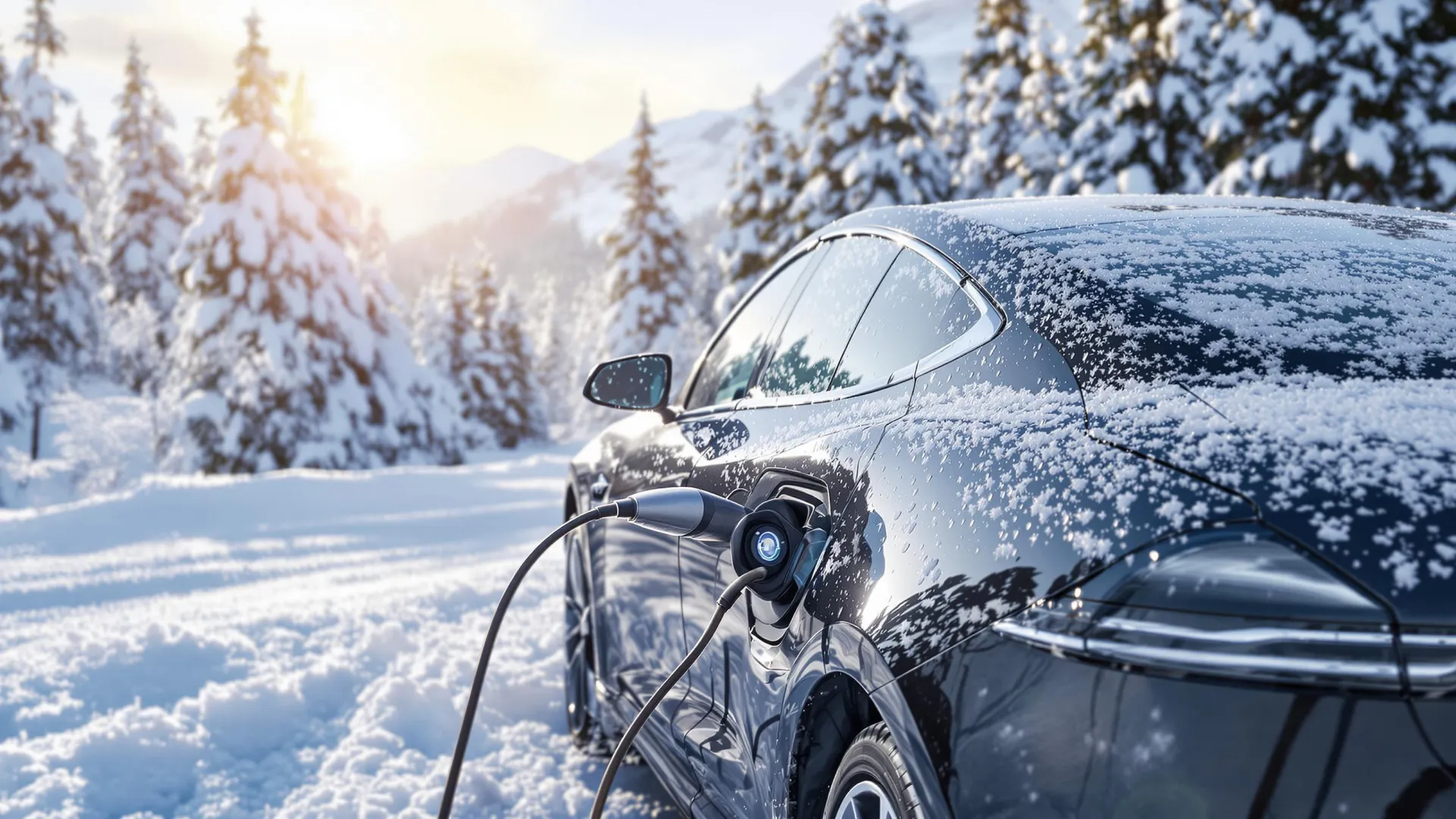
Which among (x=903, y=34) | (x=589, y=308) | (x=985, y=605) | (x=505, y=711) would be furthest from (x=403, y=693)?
(x=589, y=308)

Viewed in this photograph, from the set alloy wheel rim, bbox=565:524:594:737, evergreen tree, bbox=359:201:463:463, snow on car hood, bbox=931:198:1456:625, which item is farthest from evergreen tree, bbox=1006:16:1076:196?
snow on car hood, bbox=931:198:1456:625

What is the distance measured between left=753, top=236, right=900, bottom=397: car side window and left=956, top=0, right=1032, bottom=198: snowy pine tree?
29.1m

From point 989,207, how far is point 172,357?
26.4 meters

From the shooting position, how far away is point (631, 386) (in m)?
3.91

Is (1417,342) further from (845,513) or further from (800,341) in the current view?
(800,341)

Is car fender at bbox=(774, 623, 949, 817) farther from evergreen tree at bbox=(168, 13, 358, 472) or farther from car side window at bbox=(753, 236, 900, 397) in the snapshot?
evergreen tree at bbox=(168, 13, 358, 472)

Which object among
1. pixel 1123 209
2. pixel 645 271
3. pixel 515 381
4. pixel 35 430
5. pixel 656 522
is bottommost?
pixel 35 430

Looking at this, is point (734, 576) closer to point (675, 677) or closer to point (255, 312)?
point (675, 677)

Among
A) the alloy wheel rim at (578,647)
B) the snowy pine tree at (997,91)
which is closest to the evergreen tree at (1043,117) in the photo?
the snowy pine tree at (997,91)

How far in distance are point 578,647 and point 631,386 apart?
125 cm

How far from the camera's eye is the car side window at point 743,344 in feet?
11.2

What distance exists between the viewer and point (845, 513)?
2.18 m

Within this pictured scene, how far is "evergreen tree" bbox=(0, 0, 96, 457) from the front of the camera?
33.0 m

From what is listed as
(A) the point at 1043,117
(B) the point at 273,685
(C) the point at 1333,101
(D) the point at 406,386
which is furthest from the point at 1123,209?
(A) the point at 1043,117
